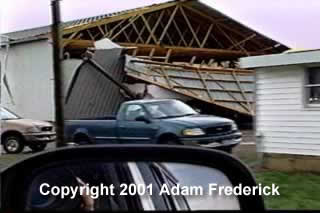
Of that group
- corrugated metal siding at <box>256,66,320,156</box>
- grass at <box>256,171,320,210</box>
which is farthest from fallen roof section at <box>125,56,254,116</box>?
grass at <box>256,171,320,210</box>

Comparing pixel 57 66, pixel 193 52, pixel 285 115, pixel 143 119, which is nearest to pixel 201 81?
pixel 193 52

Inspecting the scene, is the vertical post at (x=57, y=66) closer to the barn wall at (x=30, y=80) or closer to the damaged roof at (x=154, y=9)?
the damaged roof at (x=154, y=9)

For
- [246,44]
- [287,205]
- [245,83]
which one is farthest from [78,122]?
[246,44]

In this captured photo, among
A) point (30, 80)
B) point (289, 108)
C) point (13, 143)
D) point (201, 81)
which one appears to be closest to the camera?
point (289, 108)

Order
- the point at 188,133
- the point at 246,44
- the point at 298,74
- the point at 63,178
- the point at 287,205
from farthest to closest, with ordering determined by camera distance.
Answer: the point at 246,44 < the point at 188,133 < the point at 298,74 < the point at 287,205 < the point at 63,178

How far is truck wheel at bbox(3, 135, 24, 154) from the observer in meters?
14.7

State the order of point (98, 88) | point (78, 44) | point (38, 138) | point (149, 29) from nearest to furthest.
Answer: point (38, 138) → point (98, 88) → point (78, 44) → point (149, 29)

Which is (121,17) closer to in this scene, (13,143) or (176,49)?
(176,49)

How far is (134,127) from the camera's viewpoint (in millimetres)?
12469

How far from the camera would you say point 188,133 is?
37.9 ft

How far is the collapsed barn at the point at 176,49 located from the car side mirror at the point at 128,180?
15187 millimetres

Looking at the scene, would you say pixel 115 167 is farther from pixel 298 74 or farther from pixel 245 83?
pixel 245 83

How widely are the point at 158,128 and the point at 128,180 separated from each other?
9.89 metres

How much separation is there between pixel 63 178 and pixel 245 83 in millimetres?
19703
